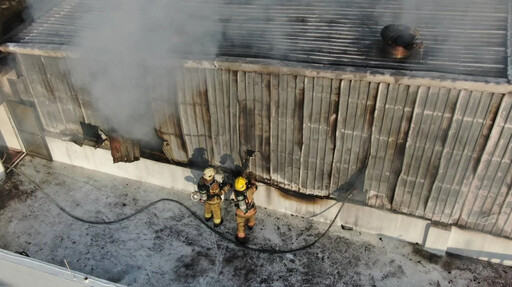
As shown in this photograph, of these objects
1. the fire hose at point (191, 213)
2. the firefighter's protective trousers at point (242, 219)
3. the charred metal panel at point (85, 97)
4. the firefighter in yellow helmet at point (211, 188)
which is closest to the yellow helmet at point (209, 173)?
the firefighter in yellow helmet at point (211, 188)

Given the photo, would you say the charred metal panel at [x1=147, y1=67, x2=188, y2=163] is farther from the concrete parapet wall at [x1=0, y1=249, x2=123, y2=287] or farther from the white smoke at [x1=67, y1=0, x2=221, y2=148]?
the concrete parapet wall at [x1=0, y1=249, x2=123, y2=287]

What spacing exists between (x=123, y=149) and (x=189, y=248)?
2.68m

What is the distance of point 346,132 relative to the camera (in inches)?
309

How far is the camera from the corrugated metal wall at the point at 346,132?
7.04 m

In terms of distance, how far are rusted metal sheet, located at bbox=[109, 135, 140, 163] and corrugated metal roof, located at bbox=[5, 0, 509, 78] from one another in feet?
7.45

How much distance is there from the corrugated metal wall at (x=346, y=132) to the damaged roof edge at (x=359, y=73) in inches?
4.4

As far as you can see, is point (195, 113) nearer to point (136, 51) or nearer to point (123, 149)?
point (136, 51)

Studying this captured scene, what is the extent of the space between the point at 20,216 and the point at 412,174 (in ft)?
27.7

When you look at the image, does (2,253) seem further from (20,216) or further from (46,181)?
(46,181)

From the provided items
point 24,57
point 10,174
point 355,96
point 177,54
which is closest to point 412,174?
point 355,96

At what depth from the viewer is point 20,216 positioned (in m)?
9.84

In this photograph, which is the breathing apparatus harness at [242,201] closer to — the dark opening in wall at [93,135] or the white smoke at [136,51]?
the white smoke at [136,51]

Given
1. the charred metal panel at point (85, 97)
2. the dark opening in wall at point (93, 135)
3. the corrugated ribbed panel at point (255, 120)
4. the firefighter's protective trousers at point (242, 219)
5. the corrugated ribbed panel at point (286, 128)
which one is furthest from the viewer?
the dark opening in wall at point (93, 135)

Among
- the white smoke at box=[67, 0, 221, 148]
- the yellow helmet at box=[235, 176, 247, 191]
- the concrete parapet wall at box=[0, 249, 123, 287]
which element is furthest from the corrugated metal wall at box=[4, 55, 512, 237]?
the concrete parapet wall at box=[0, 249, 123, 287]
